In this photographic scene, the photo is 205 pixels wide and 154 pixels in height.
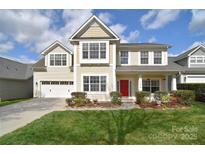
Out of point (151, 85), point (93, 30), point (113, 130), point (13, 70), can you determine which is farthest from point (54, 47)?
point (113, 130)

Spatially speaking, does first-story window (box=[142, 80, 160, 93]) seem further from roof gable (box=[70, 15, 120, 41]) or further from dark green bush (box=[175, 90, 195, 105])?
roof gable (box=[70, 15, 120, 41])

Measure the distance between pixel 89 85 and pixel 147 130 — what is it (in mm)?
10703

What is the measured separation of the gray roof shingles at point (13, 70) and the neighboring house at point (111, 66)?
364cm

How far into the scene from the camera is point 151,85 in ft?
66.1

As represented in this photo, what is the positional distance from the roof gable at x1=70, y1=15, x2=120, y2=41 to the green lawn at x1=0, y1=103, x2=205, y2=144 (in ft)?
30.6

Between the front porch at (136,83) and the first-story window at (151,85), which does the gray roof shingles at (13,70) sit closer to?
the front porch at (136,83)

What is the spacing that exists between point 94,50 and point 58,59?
7.24m

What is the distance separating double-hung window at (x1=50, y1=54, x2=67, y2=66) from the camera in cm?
2386

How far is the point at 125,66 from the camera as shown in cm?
2012

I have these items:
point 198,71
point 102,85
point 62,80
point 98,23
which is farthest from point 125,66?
point 198,71

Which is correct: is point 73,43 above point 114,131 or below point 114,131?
above

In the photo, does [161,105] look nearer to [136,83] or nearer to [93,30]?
[136,83]

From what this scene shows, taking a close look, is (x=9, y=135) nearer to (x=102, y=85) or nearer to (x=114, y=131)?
(x=114, y=131)

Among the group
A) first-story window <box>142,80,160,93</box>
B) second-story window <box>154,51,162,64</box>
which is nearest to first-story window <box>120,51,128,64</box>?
first-story window <box>142,80,160,93</box>
